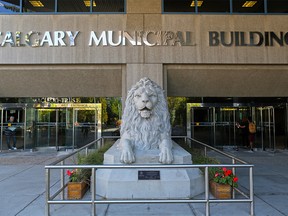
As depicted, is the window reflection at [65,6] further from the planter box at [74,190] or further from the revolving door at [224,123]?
the planter box at [74,190]

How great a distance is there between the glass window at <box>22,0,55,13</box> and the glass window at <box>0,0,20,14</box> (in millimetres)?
271

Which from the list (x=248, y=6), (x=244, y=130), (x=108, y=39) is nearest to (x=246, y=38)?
(x=248, y=6)

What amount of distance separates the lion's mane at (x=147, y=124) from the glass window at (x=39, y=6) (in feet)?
21.4

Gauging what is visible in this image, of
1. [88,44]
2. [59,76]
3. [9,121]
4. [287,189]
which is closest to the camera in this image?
[287,189]

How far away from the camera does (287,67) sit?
33.6ft

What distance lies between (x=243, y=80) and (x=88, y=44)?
6.45 meters

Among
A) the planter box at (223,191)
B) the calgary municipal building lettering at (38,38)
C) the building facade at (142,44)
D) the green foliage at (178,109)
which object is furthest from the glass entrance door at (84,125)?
the planter box at (223,191)

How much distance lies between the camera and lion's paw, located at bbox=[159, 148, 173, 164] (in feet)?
16.3

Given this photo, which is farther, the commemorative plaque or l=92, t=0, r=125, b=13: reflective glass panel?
l=92, t=0, r=125, b=13: reflective glass panel

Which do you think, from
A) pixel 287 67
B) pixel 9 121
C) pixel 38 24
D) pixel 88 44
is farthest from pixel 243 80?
pixel 9 121

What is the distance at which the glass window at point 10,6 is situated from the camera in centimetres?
1010

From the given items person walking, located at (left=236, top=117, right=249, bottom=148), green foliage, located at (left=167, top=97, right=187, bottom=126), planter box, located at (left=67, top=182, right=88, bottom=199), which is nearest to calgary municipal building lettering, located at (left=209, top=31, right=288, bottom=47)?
green foliage, located at (left=167, top=97, right=187, bottom=126)

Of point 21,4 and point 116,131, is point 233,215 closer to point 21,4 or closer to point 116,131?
point 116,131

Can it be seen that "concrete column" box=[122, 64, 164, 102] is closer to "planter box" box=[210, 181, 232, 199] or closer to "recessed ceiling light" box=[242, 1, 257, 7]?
"recessed ceiling light" box=[242, 1, 257, 7]
